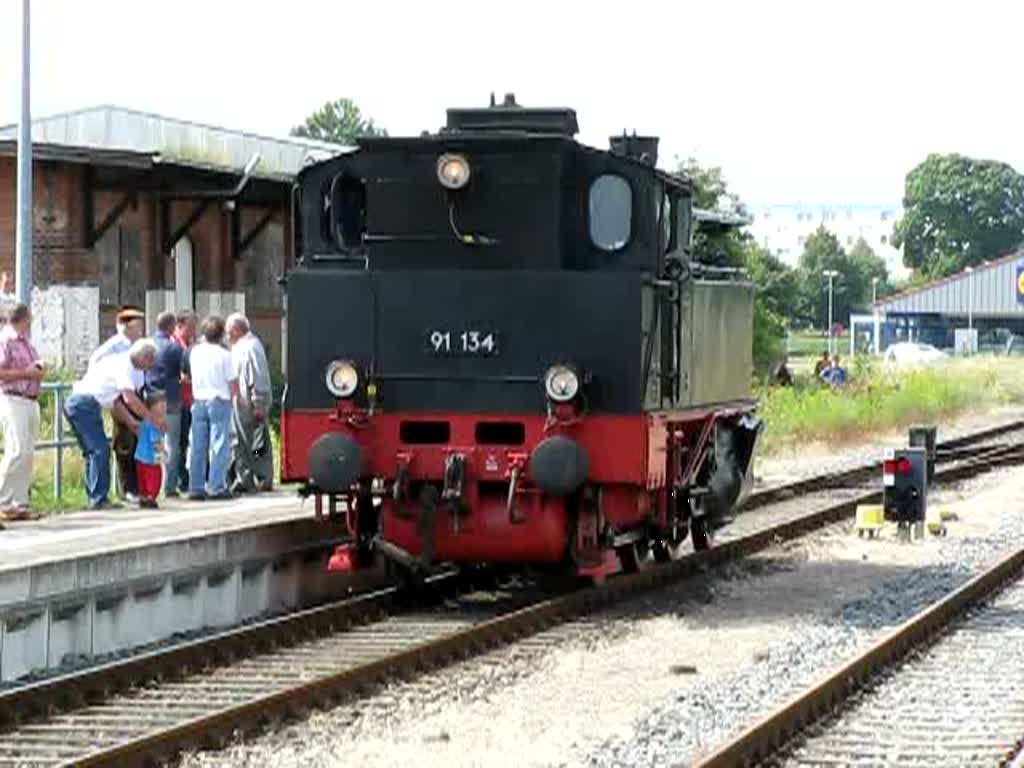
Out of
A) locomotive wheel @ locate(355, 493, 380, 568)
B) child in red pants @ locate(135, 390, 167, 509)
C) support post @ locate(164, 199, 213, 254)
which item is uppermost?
support post @ locate(164, 199, 213, 254)

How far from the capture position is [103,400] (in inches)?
589

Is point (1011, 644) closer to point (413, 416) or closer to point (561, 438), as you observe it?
point (561, 438)

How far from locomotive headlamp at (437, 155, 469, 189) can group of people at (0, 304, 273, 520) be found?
3.24 m

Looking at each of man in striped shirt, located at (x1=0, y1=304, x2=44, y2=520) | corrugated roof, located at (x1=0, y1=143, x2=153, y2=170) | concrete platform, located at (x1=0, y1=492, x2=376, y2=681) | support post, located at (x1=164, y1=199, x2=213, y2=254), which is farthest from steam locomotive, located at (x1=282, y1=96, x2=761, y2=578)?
support post, located at (x1=164, y1=199, x2=213, y2=254)

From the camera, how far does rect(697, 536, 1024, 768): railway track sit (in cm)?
895

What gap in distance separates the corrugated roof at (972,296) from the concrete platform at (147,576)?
89.8m

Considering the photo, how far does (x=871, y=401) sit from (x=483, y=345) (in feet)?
91.0

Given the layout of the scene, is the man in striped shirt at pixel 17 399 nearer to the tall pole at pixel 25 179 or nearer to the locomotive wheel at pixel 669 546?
the locomotive wheel at pixel 669 546

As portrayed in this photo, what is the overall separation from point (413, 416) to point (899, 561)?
5.92 meters

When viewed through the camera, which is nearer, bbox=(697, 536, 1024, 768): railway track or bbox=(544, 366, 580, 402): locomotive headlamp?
bbox=(697, 536, 1024, 768): railway track

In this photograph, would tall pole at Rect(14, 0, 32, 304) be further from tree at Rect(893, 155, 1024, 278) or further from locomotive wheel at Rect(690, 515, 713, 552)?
tree at Rect(893, 155, 1024, 278)

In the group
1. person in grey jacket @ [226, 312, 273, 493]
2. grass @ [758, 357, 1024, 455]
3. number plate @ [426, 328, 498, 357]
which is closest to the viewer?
number plate @ [426, 328, 498, 357]

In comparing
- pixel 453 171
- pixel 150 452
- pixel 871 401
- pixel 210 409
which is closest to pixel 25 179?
pixel 210 409

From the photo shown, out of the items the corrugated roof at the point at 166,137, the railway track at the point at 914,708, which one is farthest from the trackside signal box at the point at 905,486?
the corrugated roof at the point at 166,137
